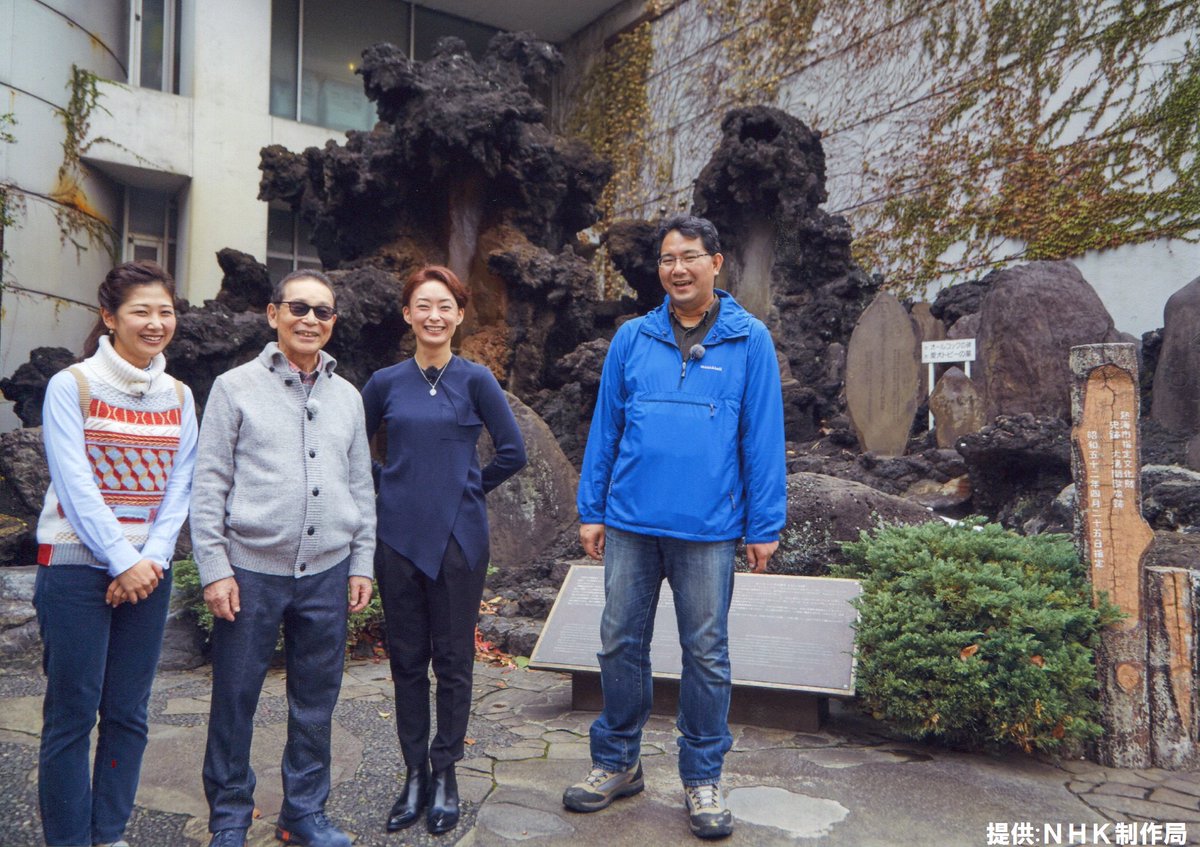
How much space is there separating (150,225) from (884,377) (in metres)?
11.7

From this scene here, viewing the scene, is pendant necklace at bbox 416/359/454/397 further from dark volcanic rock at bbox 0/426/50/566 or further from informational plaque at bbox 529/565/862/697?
dark volcanic rock at bbox 0/426/50/566

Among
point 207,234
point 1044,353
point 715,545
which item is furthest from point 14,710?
point 207,234

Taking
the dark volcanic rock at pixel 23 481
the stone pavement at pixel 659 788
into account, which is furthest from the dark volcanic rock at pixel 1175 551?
the dark volcanic rock at pixel 23 481

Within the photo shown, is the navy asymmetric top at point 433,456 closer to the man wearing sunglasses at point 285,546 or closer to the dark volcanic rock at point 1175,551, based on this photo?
the man wearing sunglasses at point 285,546

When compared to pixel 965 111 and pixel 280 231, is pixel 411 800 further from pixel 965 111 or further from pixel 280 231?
pixel 280 231

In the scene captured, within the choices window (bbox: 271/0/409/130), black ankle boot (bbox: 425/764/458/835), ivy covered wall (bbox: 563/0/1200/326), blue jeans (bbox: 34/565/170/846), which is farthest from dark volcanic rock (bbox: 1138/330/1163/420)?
window (bbox: 271/0/409/130)

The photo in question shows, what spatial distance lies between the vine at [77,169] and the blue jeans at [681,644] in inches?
478

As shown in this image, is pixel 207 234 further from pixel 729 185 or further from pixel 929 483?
pixel 929 483

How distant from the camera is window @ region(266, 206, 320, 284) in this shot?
15039mm

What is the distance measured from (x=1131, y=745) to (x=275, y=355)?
3.67 m

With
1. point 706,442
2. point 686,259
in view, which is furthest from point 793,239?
Result: point 706,442

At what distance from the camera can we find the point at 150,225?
14461mm

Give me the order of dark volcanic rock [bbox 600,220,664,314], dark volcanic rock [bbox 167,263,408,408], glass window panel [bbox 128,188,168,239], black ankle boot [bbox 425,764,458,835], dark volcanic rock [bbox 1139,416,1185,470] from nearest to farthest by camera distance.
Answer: black ankle boot [bbox 425,764,458,835]
dark volcanic rock [bbox 1139,416,1185,470]
dark volcanic rock [bbox 167,263,408,408]
dark volcanic rock [bbox 600,220,664,314]
glass window panel [bbox 128,188,168,239]

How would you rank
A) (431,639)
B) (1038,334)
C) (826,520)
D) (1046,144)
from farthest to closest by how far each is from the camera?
(1046,144), (1038,334), (826,520), (431,639)
